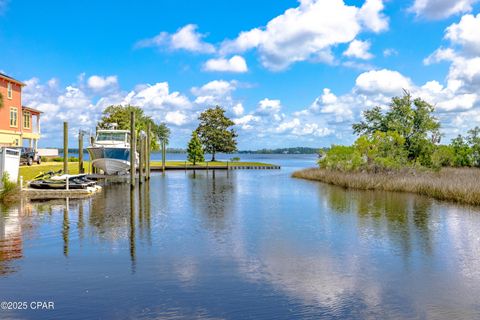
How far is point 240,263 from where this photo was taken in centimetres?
1228

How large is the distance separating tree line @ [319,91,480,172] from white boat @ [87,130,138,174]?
68.4 ft

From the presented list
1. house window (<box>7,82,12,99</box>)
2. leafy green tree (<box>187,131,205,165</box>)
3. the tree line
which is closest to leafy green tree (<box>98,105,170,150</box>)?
leafy green tree (<box>187,131,205,165</box>)

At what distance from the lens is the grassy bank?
26875mm

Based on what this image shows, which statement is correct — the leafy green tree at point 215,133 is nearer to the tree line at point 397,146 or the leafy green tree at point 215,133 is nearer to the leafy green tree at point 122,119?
the leafy green tree at point 122,119

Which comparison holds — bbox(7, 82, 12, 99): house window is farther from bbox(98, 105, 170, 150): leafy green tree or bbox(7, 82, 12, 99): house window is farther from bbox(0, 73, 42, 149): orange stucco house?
bbox(98, 105, 170, 150): leafy green tree

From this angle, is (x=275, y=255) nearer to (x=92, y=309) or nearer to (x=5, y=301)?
(x=92, y=309)

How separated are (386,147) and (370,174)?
342 centimetres

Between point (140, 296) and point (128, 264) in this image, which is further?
point (128, 264)

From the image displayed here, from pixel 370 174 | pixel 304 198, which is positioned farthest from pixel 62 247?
pixel 370 174

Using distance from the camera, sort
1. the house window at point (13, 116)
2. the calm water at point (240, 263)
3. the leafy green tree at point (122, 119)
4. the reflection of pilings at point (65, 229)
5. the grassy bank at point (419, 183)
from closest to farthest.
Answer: the calm water at point (240, 263) → the reflection of pilings at point (65, 229) → the grassy bank at point (419, 183) → the house window at point (13, 116) → the leafy green tree at point (122, 119)

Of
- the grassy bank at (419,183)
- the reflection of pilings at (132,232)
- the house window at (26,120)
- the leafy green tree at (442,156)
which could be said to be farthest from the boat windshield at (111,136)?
the leafy green tree at (442,156)

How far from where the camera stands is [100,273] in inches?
439

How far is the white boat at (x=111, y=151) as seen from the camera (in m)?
41.1

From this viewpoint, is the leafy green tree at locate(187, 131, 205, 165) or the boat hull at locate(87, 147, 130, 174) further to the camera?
the leafy green tree at locate(187, 131, 205, 165)
